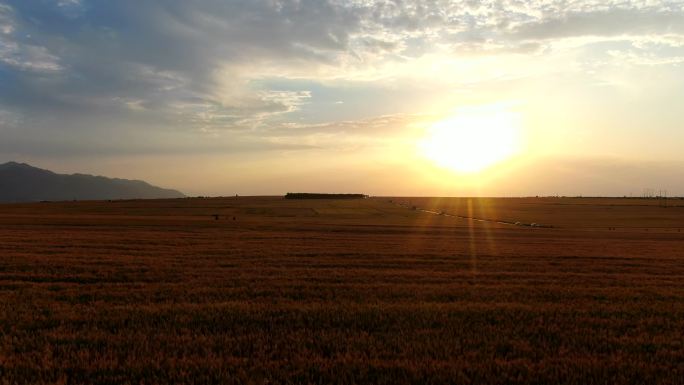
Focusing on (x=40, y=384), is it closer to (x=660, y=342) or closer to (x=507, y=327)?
(x=507, y=327)

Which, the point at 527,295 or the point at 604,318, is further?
the point at 527,295

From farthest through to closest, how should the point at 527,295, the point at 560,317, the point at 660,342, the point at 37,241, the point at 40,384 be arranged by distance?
1. the point at 37,241
2. the point at 527,295
3. the point at 560,317
4. the point at 660,342
5. the point at 40,384

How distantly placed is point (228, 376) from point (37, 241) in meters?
28.4

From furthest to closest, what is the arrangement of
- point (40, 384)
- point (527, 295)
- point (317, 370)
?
1. point (527, 295)
2. point (317, 370)
3. point (40, 384)

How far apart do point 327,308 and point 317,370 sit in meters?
4.00

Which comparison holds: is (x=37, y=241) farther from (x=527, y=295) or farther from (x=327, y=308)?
(x=527, y=295)

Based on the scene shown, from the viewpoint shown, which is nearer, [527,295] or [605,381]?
[605,381]

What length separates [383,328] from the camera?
32.8 feet

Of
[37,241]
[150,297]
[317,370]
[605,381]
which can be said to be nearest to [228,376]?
[317,370]

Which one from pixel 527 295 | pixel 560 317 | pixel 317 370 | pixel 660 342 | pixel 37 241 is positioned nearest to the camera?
pixel 317 370

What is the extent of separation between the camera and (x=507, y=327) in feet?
33.5

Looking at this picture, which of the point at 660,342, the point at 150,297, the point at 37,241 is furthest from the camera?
the point at 37,241

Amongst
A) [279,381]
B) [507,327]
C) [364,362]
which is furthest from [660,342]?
[279,381]

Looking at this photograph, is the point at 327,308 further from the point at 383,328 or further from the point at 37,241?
the point at 37,241
